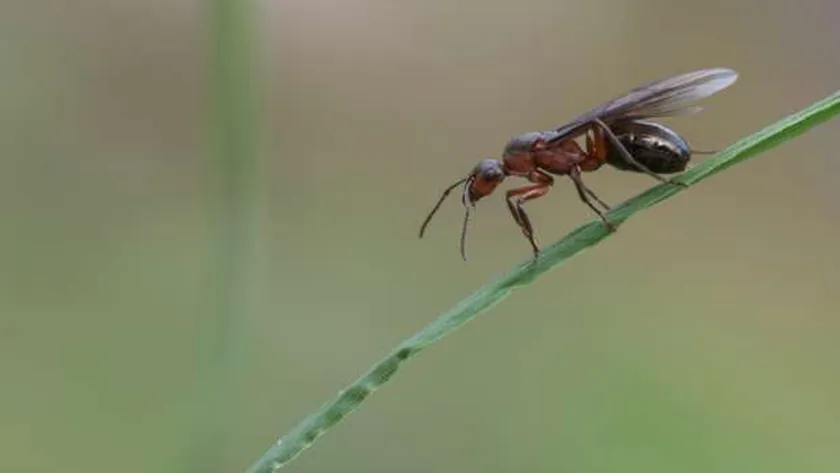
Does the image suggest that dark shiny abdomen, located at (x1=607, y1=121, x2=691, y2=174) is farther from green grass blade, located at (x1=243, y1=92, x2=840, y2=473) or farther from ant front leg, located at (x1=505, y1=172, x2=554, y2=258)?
green grass blade, located at (x1=243, y1=92, x2=840, y2=473)

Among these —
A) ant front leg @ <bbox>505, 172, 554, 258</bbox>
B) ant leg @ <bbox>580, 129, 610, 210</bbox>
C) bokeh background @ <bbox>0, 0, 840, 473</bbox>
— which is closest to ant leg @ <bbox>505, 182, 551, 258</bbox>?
ant front leg @ <bbox>505, 172, 554, 258</bbox>

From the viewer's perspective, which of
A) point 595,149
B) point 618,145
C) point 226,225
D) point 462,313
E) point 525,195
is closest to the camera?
point 462,313

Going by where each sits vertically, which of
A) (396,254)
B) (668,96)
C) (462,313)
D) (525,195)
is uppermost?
(462,313)

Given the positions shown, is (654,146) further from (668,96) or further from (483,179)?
(483,179)

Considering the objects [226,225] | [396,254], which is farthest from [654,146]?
[396,254]

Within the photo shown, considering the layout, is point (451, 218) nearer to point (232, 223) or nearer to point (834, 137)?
point (834, 137)

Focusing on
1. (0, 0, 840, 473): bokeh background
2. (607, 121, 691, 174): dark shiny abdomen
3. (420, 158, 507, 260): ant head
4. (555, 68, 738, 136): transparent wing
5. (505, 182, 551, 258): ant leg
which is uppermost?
(555, 68, 738, 136): transparent wing
